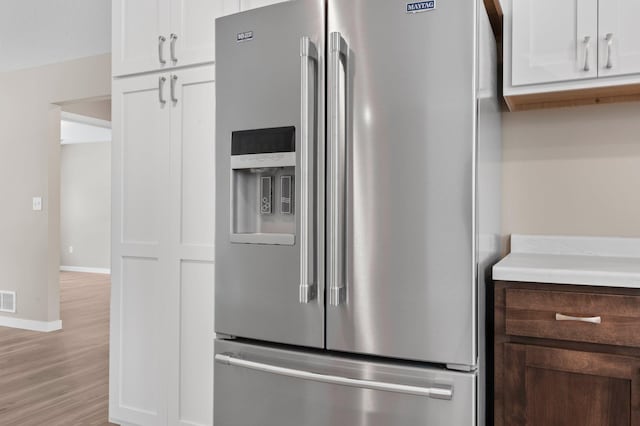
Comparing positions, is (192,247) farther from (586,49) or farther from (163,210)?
(586,49)

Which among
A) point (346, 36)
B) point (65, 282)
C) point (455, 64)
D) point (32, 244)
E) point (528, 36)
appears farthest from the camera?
point (65, 282)

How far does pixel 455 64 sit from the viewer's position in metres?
1.34

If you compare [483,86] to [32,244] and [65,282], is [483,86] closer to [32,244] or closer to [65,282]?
[32,244]

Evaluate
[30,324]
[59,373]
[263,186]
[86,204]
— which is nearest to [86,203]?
[86,204]

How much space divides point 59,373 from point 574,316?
345 cm

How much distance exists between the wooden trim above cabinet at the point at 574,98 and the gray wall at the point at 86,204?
8.40m

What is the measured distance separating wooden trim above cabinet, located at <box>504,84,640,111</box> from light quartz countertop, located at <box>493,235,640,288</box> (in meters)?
0.53

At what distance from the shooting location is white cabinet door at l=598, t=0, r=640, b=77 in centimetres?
165

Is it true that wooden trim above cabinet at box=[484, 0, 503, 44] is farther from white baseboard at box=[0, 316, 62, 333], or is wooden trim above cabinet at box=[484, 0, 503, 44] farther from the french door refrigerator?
white baseboard at box=[0, 316, 62, 333]

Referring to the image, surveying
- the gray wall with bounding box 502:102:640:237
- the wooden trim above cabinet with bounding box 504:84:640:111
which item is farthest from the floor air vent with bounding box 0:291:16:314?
the wooden trim above cabinet with bounding box 504:84:640:111

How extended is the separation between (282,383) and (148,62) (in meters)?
1.63

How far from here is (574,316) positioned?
1.43 m

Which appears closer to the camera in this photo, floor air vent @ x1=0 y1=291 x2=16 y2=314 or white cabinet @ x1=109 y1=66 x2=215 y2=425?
white cabinet @ x1=109 y1=66 x2=215 y2=425

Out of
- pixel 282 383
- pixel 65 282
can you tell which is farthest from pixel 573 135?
Answer: pixel 65 282
